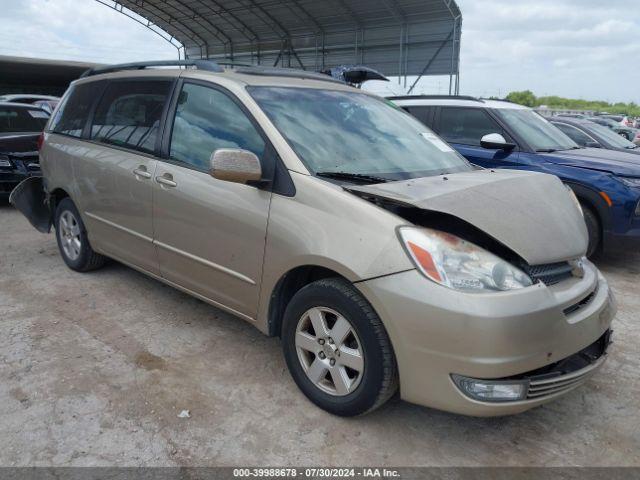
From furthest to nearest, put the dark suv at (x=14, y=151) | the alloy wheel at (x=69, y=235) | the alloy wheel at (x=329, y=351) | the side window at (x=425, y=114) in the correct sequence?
the dark suv at (x=14, y=151)
the side window at (x=425, y=114)
the alloy wheel at (x=69, y=235)
the alloy wheel at (x=329, y=351)

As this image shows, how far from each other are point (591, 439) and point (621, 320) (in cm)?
A: 189

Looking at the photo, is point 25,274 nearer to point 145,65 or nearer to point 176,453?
point 145,65

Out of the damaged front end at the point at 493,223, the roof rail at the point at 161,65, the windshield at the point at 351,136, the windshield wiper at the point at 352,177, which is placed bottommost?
the damaged front end at the point at 493,223

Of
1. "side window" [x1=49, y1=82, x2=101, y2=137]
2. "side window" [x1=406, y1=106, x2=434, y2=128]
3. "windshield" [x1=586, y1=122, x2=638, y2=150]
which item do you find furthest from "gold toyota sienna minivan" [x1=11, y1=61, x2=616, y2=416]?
"windshield" [x1=586, y1=122, x2=638, y2=150]

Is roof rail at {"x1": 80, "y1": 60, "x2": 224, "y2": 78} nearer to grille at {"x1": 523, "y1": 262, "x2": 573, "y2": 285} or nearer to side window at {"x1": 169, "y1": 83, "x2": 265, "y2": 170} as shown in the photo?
side window at {"x1": 169, "y1": 83, "x2": 265, "y2": 170}

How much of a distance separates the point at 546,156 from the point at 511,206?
147 inches

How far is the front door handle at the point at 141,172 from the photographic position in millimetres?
3691

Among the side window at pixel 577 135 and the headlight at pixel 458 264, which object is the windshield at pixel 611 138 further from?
the headlight at pixel 458 264

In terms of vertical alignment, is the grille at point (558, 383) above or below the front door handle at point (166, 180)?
below

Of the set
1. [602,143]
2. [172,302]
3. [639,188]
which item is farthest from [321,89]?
[602,143]

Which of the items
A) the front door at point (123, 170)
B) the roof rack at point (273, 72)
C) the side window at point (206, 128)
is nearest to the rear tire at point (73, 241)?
the front door at point (123, 170)

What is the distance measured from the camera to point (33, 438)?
2.48 metres

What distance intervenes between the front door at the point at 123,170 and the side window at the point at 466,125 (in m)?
4.08

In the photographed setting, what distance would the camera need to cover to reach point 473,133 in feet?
21.5
